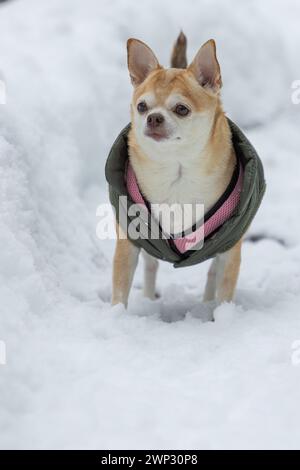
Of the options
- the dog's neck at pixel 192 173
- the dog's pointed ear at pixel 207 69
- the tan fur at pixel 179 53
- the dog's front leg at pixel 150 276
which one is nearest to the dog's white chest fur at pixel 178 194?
the dog's neck at pixel 192 173

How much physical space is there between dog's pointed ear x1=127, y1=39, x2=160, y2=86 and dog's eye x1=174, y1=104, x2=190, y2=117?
34 cm

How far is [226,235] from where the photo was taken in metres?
2.77

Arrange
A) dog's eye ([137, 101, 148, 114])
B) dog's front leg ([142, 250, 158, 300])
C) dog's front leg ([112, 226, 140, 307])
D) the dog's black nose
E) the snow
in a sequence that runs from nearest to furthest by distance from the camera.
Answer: the snow → the dog's black nose → dog's eye ([137, 101, 148, 114]) → dog's front leg ([112, 226, 140, 307]) → dog's front leg ([142, 250, 158, 300])

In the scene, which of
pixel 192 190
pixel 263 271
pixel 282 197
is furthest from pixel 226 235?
pixel 282 197

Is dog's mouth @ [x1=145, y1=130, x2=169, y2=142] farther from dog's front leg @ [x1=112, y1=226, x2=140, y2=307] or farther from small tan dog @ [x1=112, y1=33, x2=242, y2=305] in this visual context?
dog's front leg @ [x1=112, y1=226, x2=140, y2=307]

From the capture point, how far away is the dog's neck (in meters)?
2.76

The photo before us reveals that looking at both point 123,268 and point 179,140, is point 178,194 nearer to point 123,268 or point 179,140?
point 179,140

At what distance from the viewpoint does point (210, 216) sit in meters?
2.80

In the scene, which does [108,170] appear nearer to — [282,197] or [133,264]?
[133,264]

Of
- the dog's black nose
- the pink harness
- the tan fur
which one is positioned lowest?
the pink harness

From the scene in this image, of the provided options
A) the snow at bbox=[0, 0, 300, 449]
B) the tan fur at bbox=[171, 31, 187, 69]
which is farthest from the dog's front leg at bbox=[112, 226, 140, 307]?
the tan fur at bbox=[171, 31, 187, 69]
